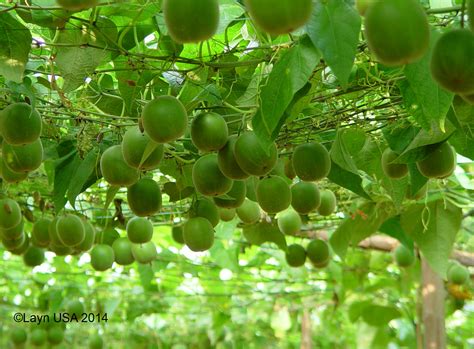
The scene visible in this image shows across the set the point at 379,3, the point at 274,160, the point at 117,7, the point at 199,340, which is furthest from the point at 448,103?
the point at 199,340

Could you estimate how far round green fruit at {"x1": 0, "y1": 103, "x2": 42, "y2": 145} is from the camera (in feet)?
5.78

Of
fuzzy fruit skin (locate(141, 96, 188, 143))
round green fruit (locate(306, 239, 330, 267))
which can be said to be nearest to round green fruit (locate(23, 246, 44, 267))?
round green fruit (locate(306, 239, 330, 267))

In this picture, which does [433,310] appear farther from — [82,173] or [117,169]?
[117,169]

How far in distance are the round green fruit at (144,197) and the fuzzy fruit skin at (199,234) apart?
0.17m

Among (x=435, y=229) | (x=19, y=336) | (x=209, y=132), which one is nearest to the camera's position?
(x=209, y=132)

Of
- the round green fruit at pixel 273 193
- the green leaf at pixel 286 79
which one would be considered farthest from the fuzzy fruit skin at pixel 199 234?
the green leaf at pixel 286 79

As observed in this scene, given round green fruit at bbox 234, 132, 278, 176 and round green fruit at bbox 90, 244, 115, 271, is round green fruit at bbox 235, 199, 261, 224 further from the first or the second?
round green fruit at bbox 234, 132, 278, 176

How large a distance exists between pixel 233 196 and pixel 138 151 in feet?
1.33

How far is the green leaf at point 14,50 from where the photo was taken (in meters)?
1.65

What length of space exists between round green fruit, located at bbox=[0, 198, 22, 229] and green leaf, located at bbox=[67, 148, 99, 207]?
0.48 meters

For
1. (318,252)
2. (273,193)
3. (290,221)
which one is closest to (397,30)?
(273,193)

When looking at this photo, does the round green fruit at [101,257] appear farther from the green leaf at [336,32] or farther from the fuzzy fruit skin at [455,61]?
the fuzzy fruit skin at [455,61]

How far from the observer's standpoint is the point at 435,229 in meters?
2.67

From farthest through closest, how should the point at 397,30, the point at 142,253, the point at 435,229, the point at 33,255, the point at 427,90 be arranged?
the point at 33,255 < the point at 142,253 < the point at 435,229 < the point at 427,90 < the point at 397,30
